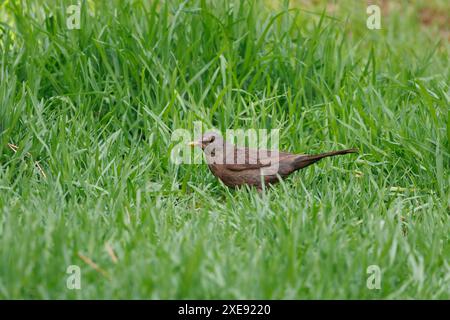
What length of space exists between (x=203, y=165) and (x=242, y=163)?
287mm

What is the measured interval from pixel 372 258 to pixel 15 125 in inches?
92.5

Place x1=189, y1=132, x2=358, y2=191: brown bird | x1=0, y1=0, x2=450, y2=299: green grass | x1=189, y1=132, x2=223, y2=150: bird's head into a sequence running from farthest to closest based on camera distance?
1. x1=189, y1=132, x2=223, y2=150: bird's head
2. x1=189, y1=132, x2=358, y2=191: brown bird
3. x1=0, y1=0, x2=450, y2=299: green grass

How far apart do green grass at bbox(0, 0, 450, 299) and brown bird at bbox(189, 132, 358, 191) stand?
0.09m

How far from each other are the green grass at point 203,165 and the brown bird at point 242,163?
9 centimetres

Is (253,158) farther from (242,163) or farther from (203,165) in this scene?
(203,165)

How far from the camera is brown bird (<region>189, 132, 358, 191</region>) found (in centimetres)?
489

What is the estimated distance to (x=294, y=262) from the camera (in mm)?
3537

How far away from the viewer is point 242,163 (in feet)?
16.3

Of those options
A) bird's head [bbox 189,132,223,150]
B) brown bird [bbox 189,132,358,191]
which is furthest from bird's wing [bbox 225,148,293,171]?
bird's head [bbox 189,132,223,150]

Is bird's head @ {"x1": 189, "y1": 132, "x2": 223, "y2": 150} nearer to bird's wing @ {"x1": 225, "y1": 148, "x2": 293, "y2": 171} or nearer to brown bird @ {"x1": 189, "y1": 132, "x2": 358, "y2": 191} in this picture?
brown bird @ {"x1": 189, "y1": 132, "x2": 358, "y2": 191}

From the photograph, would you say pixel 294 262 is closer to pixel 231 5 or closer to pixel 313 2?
pixel 231 5

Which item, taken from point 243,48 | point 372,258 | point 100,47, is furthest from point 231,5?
point 372,258

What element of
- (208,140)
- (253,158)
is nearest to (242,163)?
(253,158)

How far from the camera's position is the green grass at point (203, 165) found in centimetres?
351
